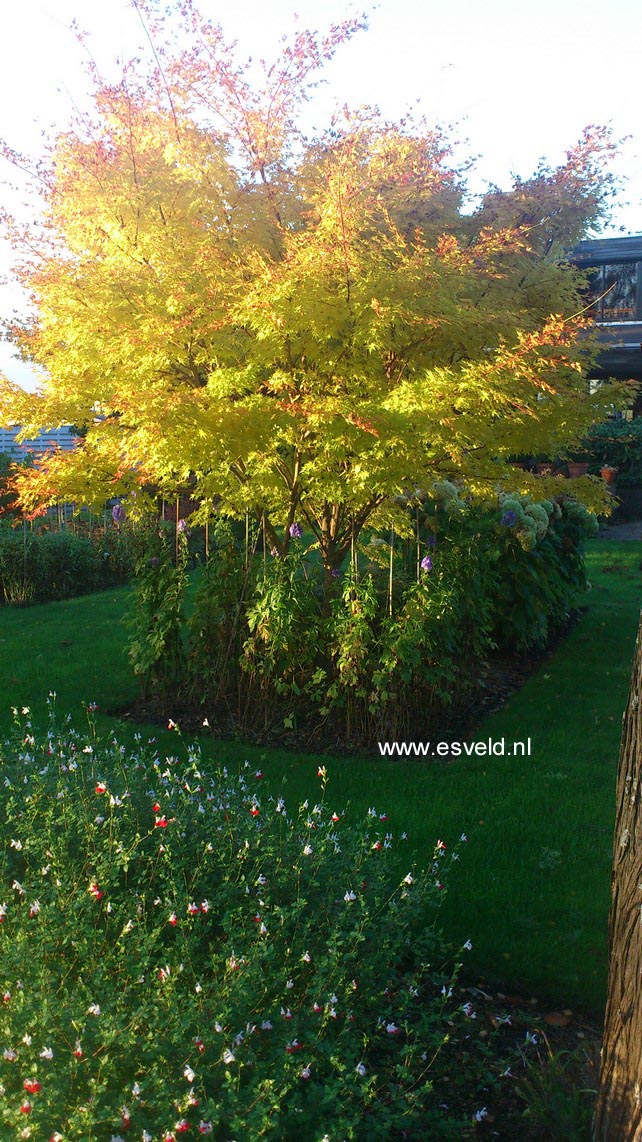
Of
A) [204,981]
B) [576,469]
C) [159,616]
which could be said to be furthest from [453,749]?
[576,469]

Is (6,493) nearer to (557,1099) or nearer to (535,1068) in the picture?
(535,1068)

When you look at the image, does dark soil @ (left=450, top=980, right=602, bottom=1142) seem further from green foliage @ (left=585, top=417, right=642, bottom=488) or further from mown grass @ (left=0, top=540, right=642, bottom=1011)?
green foliage @ (left=585, top=417, right=642, bottom=488)

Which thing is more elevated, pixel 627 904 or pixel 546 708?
pixel 627 904

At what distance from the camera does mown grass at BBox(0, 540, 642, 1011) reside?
11.9 ft

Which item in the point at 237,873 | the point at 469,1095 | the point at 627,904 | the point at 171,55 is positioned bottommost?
the point at 469,1095

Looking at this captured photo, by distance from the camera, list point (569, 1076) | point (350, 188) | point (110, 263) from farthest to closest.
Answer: point (110, 263) < point (350, 188) < point (569, 1076)

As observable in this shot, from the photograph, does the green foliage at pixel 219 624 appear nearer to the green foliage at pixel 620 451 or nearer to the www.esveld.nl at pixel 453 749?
the www.esveld.nl at pixel 453 749

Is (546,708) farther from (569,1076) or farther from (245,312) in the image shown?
(569,1076)

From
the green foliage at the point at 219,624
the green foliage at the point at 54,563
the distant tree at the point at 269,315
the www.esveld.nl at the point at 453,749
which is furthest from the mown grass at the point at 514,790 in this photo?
the green foliage at the point at 54,563

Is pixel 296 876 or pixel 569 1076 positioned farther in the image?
pixel 296 876

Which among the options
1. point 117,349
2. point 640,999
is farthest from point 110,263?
point 640,999

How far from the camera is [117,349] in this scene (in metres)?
5.48

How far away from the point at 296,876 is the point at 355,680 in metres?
2.91

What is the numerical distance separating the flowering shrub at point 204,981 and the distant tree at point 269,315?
2403mm
